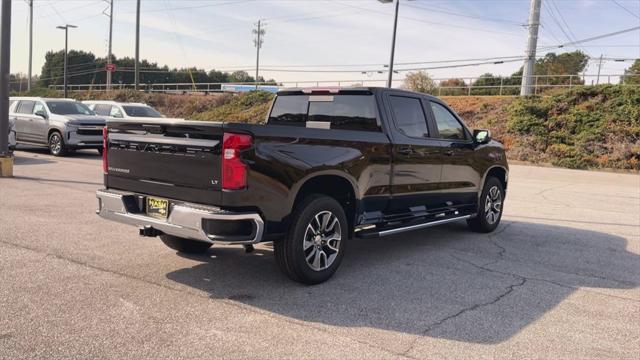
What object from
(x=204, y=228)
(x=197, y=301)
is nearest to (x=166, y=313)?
(x=197, y=301)

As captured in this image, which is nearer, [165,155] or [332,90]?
[165,155]

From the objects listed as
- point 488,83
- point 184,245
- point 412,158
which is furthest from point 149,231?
point 488,83

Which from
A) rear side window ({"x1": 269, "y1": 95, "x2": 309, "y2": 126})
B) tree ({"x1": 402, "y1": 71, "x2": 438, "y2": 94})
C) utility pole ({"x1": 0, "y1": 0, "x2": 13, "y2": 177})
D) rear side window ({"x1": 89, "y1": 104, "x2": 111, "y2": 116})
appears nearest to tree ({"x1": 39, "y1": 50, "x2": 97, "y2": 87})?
tree ({"x1": 402, "y1": 71, "x2": 438, "y2": 94})

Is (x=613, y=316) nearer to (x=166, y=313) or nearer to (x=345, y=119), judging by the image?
(x=345, y=119)

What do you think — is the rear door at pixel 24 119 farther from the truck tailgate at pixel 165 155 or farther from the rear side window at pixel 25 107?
the truck tailgate at pixel 165 155

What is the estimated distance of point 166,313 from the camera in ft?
14.2

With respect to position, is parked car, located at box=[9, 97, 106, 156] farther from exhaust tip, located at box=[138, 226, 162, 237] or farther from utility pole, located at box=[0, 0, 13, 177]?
exhaust tip, located at box=[138, 226, 162, 237]

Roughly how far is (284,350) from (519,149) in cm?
2360

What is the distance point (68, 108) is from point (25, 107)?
1.47m

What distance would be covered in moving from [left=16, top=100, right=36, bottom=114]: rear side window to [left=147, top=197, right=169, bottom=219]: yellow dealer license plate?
1543 cm

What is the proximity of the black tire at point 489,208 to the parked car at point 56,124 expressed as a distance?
521 inches

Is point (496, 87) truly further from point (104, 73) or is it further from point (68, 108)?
point (104, 73)

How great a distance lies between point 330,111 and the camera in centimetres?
633

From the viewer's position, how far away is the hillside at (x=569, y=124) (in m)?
23.1
